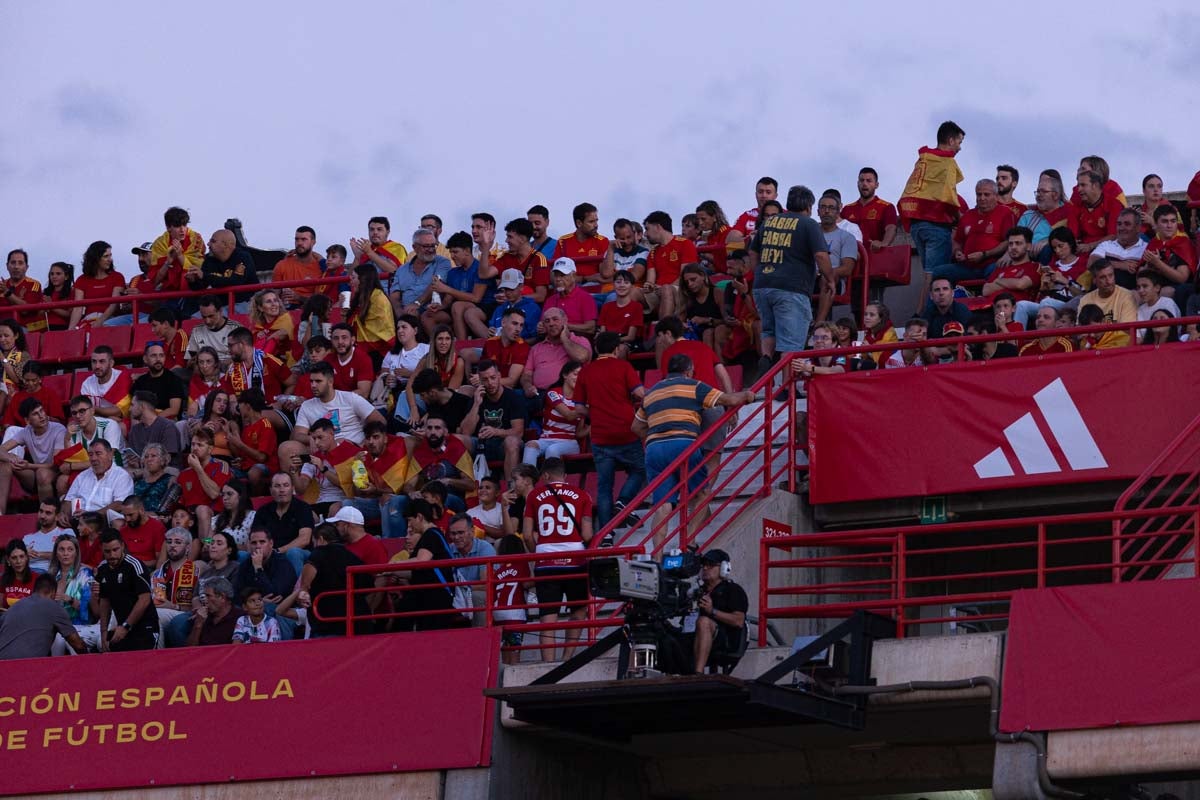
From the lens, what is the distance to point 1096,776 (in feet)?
43.8

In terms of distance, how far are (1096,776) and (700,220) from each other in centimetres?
953

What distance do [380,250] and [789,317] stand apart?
6073 mm

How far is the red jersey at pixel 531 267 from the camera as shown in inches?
843

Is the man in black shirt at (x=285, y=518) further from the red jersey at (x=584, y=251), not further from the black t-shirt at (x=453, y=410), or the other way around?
the red jersey at (x=584, y=251)

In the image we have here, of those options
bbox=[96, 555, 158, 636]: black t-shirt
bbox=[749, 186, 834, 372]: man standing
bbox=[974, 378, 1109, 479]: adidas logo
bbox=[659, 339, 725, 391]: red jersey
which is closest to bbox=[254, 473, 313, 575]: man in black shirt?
bbox=[96, 555, 158, 636]: black t-shirt

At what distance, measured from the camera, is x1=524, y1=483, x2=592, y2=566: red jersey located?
16594mm

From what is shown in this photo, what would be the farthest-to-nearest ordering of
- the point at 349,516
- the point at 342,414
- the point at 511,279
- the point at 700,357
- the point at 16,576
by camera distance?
the point at 511,279 < the point at 342,414 < the point at 16,576 < the point at 700,357 < the point at 349,516

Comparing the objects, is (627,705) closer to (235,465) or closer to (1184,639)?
(1184,639)

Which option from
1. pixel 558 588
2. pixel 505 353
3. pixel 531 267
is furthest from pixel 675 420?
pixel 531 267

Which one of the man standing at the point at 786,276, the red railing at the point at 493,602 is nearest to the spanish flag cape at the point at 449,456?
the red railing at the point at 493,602

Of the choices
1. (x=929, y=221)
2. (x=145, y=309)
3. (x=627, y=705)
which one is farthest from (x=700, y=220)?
(x=627, y=705)

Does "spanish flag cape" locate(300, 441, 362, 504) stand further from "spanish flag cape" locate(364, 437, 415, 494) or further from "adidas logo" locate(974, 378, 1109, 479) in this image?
"adidas logo" locate(974, 378, 1109, 479)

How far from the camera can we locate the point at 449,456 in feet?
62.0

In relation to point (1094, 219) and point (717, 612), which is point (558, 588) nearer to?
point (717, 612)
